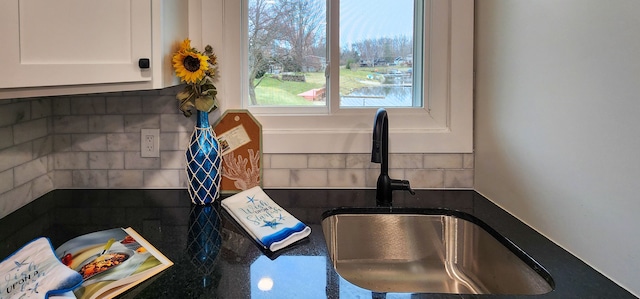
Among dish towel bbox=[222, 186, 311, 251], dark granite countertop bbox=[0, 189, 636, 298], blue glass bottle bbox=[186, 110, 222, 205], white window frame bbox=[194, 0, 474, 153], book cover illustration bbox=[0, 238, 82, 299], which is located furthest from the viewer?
white window frame bbox=[194, 0, 474, 153]

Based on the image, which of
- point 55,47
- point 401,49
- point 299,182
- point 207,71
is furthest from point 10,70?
point 401,49

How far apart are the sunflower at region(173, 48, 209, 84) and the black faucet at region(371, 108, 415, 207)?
1.90ft

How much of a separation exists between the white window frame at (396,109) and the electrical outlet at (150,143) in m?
0.27

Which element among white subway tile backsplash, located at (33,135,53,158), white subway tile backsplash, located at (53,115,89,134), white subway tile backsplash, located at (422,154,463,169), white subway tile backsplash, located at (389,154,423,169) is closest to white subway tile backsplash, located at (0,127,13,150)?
white subway tile backsplash, located at (33,135,53,158)

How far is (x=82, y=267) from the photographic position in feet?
3.22

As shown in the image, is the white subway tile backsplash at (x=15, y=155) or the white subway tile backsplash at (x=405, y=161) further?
the white subway tile backsplash at (x=405, y=161)

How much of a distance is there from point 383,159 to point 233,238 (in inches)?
22.5

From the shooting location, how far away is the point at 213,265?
106 cm

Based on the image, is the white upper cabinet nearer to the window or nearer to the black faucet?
the window

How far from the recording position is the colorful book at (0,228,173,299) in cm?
86

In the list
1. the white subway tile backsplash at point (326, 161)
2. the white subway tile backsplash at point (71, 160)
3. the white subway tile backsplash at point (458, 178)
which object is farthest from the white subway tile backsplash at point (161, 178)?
the white subway tile backsplash at point (458, 178)

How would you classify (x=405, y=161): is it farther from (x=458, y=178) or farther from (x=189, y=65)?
(x=189, y=65)

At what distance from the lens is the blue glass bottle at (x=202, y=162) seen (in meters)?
1.48

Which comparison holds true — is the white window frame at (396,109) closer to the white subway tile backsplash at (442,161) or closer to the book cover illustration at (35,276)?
the white subway tile backsplash at (442,161)
